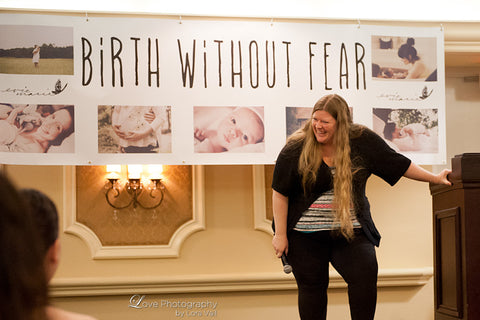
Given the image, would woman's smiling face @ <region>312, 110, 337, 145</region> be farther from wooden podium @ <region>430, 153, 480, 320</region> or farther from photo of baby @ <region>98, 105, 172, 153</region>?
photo of baby @ <region>98, 105, 172, 153</region>

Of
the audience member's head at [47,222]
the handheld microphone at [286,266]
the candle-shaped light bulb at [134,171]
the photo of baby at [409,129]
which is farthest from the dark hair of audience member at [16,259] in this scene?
the photo of baby at [409,129]

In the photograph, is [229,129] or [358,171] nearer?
[358,171]

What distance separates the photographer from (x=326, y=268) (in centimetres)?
295

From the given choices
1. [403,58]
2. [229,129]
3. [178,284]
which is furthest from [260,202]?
[403,58]

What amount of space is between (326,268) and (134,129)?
5.28ft

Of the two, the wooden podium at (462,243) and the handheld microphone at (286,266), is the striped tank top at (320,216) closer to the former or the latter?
the handheld microphone at (286,266)

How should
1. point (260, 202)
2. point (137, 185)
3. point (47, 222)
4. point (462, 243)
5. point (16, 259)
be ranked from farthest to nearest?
point (260, 202) < point (137, 185) < point (462, 243) < point (47, 222) < point (16, 259)

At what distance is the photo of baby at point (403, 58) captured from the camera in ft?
13.6

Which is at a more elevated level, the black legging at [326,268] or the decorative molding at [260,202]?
the decorative molding at [260,202]

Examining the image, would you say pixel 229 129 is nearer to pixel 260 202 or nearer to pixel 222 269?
pixel 260 202

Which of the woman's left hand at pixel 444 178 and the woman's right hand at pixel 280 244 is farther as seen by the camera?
the woman's right hand at pixel 280 244

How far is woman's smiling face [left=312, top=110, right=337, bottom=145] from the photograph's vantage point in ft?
9.77

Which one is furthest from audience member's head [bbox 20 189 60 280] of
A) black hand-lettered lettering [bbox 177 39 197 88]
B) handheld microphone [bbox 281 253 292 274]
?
black hand-lettered lettering [bbox 177 39 197 88]

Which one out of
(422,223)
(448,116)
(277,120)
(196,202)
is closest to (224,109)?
(277,120)
